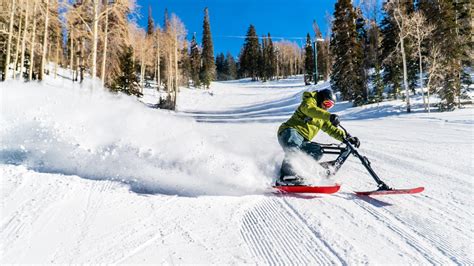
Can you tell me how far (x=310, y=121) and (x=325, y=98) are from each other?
0.41 metres

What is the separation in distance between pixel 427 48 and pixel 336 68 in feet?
25.3

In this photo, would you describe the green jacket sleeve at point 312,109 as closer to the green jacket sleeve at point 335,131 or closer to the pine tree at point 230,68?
the green jacket sleeve at point 335,131

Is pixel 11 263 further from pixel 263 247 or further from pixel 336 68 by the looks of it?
pixel 336 68

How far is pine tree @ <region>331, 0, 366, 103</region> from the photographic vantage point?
96.3 feet

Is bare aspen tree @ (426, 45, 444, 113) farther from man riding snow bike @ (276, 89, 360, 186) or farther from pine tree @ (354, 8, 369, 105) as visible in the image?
man riding snow bike @ (276, 89, 360, 186)

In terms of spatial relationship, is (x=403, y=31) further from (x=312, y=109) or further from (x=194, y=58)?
(x=194, y=58)

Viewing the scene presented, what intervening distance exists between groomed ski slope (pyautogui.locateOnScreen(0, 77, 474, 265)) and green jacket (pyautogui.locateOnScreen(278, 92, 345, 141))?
0.48 meters

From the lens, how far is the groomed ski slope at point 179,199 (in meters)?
3.14

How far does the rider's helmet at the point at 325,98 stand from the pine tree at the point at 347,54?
2514 centimetres

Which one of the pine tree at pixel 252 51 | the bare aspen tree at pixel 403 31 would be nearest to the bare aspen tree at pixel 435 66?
the bare aspen tree at pixel 403 31

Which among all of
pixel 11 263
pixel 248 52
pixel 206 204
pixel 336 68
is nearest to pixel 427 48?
pixel 336 68

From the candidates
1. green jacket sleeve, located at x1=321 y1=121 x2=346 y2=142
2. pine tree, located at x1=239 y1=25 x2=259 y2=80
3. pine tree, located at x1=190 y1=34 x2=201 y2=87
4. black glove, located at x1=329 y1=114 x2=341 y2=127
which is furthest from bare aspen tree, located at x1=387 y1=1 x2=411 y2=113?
pine tree, located at x1=239 y1=25 x2=259 y2=80

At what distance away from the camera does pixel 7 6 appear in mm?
23297

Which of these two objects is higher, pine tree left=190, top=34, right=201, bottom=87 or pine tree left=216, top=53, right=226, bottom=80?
pine tree left=216, top=53, right=226, bottom=80
